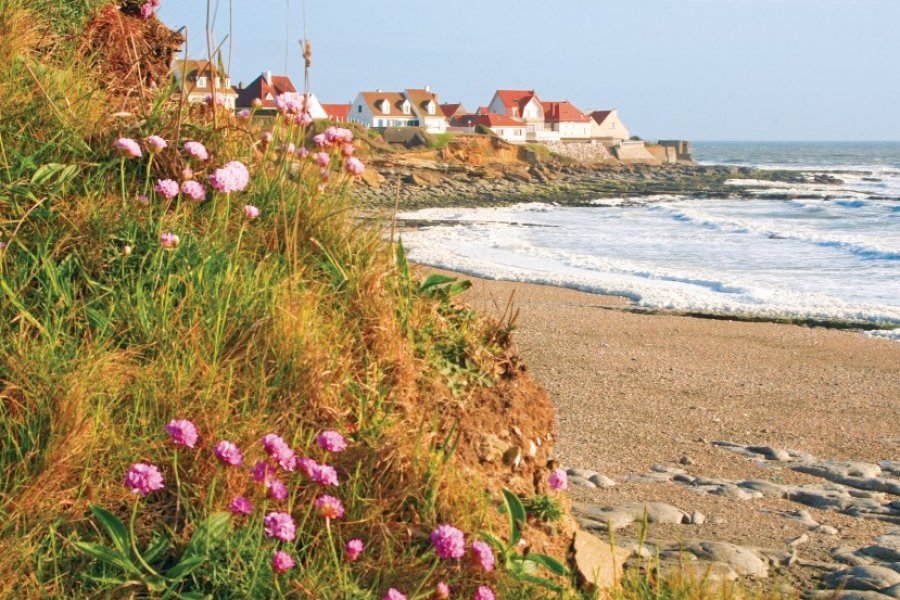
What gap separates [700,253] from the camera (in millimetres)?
25750

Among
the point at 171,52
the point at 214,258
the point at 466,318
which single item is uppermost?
the point at 171,52

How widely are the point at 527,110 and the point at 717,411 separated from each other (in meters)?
85.1

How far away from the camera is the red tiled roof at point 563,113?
93481 mm

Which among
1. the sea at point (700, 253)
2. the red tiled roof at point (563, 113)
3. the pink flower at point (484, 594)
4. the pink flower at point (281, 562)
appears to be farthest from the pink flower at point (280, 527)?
the red tiled roof at point (563, 113)

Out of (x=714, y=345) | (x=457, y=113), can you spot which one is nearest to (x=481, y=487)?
(x=714, y=345)

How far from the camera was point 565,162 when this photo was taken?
7581cm

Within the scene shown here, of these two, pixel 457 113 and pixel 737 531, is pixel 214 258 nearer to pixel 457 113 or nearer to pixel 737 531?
pixel 737 531

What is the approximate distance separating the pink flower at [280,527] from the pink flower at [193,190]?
1.41 metres

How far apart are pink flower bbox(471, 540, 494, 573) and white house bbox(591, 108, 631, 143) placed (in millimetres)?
94051

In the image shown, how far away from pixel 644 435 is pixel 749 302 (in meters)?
9.42

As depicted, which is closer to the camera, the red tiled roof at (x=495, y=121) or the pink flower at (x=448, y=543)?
the pink flower at (x=448, y=543)

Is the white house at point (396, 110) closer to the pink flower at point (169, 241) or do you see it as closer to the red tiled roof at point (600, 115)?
the red tiled roof at point (600, 115)

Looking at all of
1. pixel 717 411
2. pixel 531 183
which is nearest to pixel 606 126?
pixel 531 183

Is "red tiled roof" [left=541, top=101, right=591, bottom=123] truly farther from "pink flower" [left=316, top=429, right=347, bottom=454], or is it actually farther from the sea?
"pink flower" [left=316, top=429, right=347, bottom=454]
